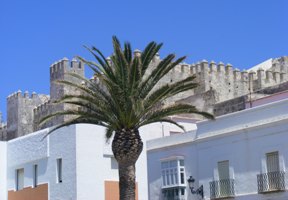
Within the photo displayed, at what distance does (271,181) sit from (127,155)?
19.5ft

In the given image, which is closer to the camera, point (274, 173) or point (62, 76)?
point (274, 173)

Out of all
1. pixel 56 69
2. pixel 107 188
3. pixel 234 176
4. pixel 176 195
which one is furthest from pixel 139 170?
pixel 56 69

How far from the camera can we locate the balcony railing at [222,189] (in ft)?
96.2

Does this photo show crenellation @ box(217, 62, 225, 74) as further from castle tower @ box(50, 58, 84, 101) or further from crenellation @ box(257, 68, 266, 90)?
castle tower @ box(50, 58, 84, 101)

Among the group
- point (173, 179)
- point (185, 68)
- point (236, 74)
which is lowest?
point (173, 179)

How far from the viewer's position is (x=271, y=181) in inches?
1090

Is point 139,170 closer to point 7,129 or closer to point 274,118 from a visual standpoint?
point 274,118

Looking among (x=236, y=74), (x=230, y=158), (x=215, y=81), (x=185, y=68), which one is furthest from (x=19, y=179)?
(x=236, y=74)

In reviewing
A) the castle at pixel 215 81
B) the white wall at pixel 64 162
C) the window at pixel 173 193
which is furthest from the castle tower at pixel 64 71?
the window at pixel 173 193

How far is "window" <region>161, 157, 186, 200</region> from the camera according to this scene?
104ft

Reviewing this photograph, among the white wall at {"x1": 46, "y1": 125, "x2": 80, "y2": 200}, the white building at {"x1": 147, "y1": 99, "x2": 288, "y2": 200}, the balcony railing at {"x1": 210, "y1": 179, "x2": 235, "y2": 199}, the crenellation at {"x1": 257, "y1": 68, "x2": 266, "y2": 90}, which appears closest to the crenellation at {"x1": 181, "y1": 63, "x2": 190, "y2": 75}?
the crenellation at {"x1": 257, "y1": 68, "x2": 266, "y2": 90}

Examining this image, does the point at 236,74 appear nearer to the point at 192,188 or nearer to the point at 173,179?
the point at 173,179

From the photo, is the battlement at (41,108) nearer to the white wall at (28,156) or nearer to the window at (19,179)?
the white wall at (28,156)

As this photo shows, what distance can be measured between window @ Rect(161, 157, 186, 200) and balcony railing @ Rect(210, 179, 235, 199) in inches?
79.4
